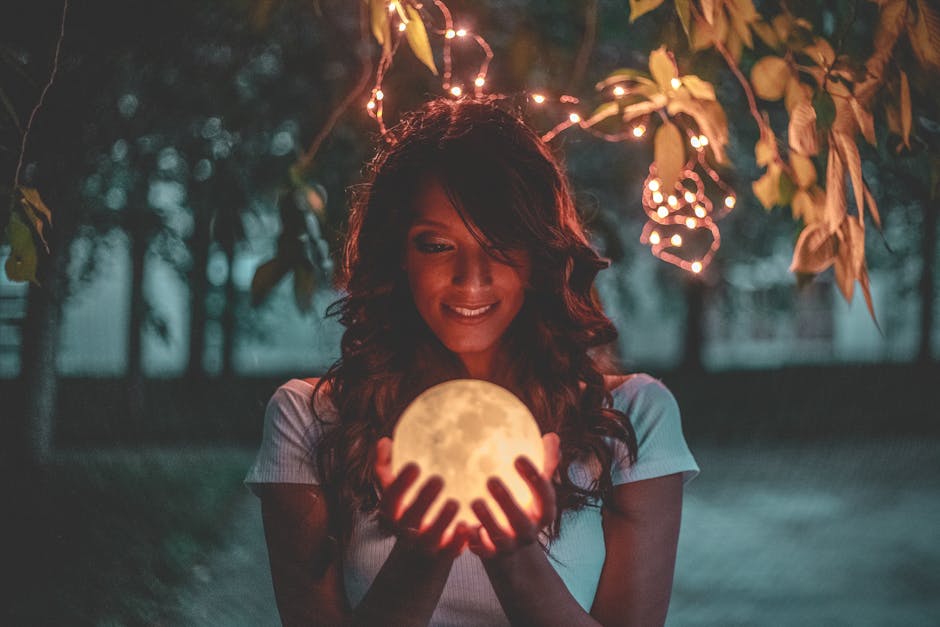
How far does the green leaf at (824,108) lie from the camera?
6.68ft

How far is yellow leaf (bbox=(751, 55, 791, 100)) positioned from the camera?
227cm

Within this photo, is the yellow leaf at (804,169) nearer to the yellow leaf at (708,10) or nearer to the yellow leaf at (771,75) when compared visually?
the yellow leaf at (771,75)

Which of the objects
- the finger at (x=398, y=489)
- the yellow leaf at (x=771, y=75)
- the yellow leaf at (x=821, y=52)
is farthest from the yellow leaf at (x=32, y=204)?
the yellow leaf at (x=821, y=52)

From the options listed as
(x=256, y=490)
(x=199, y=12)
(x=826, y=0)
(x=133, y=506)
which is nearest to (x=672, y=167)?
(x=826, y=0)

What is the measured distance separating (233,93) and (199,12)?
0.68 m

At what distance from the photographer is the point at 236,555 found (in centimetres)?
768

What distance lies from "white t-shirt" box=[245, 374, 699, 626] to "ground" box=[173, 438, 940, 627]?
4.21 meters

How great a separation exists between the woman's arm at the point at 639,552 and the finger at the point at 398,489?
0.79 metres

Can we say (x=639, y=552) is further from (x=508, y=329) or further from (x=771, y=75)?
(x=771, y=75)

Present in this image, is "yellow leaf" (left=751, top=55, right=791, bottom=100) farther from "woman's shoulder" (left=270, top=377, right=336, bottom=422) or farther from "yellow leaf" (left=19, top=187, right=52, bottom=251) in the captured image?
"yellow leaf" (left=19, top=187, right=52, bottom=251)

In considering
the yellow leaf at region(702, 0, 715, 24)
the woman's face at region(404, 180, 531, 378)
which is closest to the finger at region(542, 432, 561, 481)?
the woman's face at region(404, 180, 531, 378)

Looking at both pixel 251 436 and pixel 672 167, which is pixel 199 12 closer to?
pixel 672 167

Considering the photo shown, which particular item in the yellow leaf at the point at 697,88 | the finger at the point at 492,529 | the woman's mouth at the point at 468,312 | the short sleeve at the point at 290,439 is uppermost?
the yellow leaf at the point at 697,88

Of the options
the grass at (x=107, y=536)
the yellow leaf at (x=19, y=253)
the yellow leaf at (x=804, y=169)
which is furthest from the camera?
the grass at (x=107, y=536)
